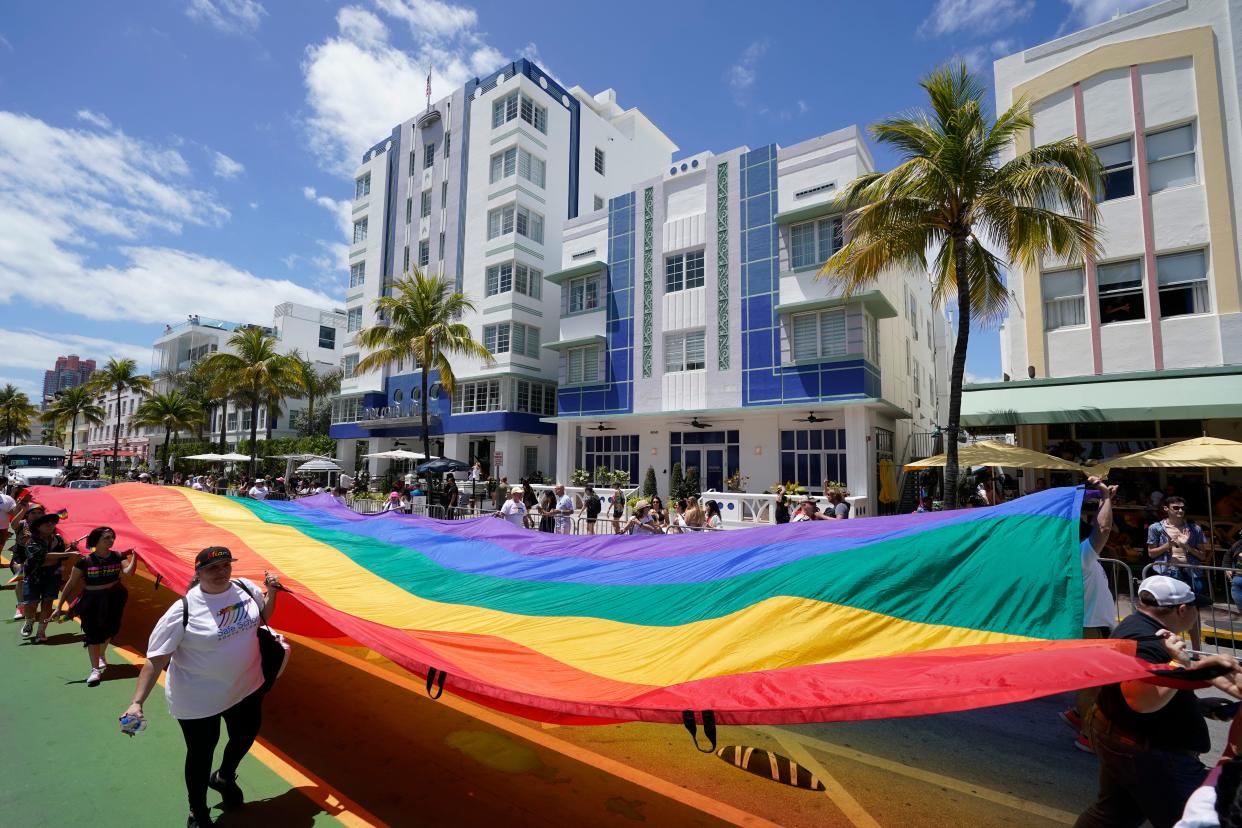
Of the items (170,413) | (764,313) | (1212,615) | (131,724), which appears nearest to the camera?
(131,724)

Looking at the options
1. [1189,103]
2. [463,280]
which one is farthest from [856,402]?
[463,280]

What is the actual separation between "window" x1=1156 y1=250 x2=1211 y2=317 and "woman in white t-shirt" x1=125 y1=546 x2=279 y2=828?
19.5 metres

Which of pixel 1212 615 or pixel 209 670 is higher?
pixel 209 670

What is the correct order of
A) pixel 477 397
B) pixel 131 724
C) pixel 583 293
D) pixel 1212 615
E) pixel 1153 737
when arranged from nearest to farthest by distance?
pixel 1153 737 → pixel 131 724 → pixel 1212 615 → pixel 583 293 → pixel 477 397

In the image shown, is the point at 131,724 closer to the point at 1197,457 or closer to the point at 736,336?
the point at 1197,457

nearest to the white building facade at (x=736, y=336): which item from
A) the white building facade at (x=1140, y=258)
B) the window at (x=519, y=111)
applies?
the white building facade at (x=1140, y=258)

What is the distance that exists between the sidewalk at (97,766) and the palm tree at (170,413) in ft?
179

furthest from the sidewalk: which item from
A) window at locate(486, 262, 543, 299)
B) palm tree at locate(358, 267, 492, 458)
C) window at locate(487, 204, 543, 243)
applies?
window at locate(487, 204, 543, 243)

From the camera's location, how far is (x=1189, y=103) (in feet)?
47.7

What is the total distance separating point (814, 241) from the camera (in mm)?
22219

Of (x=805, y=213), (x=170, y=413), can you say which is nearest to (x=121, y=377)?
(x=170, y=413)

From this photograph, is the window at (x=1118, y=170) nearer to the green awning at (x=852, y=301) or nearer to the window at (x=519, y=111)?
the green awning at (x=852, y=301)

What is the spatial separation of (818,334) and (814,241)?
3.56 meters

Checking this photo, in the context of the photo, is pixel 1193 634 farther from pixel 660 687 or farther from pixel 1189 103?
pixel 1189 103
